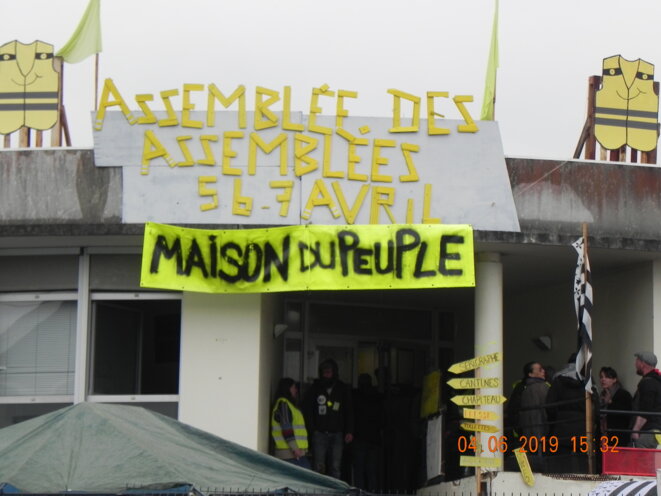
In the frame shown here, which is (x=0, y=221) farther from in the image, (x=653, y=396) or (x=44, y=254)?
(x=653, y=396)

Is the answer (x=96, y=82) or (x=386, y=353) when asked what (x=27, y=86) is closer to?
(x=96, y=82)

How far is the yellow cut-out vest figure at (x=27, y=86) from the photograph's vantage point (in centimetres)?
1739

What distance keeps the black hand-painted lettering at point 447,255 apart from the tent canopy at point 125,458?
4166 millimetres

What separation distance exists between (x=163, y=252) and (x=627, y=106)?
20.0 feet

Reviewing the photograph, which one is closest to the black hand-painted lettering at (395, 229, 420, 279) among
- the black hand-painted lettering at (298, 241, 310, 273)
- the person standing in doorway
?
the black hand-painted lettering at (298, 241, 310, 273)

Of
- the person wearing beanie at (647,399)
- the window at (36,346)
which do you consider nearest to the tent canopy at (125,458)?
the person wearing beanie at (647,399)

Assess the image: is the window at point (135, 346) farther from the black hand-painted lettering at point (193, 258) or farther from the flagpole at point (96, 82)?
the flagpole at point (96, 82)

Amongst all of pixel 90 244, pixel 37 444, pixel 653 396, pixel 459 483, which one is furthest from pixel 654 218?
pixel 37 444

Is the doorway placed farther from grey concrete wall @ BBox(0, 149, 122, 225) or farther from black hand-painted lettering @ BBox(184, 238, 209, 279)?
grey concrete wall @ BBox(0, 149, 122, 225)

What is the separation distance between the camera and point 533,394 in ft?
54.6

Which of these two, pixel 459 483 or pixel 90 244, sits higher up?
pixel 90 244

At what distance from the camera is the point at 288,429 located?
1708 centimetres

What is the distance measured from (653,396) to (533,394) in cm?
162
